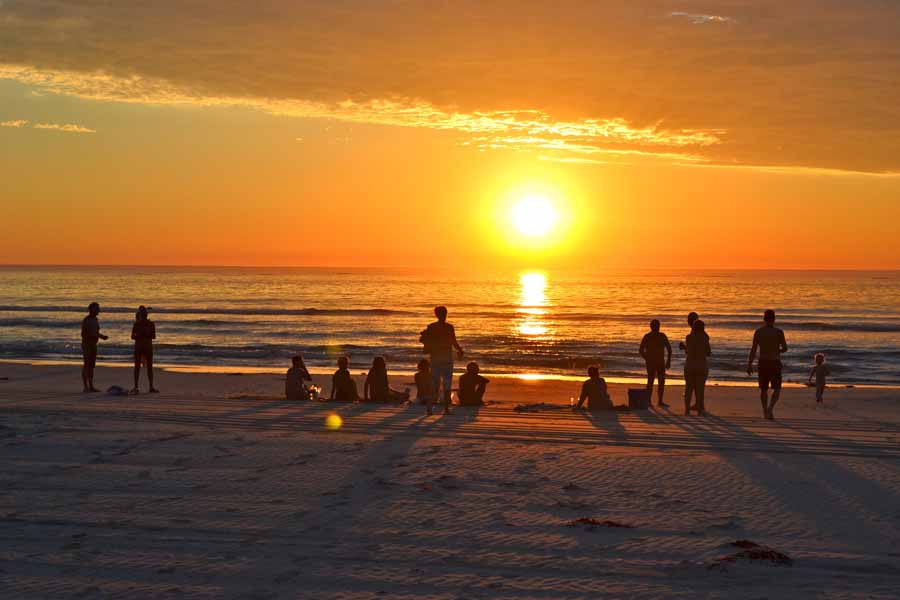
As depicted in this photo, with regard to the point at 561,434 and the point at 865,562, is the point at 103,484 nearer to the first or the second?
the point at 561,434

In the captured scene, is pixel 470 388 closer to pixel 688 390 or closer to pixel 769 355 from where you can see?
pixel 688 390

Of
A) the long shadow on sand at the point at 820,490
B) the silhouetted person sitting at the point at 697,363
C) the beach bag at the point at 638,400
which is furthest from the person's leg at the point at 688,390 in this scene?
the long shadow on sand at the point at 820,490

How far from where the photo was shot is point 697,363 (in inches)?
537

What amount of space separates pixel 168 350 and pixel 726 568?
29.8m

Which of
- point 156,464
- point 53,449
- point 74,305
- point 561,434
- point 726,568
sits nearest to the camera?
point 726,568

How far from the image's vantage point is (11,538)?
Result: 602cm

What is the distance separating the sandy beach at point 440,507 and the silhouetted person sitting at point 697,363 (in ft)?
5.03

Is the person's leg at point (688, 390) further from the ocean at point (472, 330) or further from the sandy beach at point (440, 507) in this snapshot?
the ocean at point (472, 330)

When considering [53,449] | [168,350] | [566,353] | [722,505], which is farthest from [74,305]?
[722,505]

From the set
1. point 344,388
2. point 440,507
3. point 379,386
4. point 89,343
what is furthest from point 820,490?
point 89,343

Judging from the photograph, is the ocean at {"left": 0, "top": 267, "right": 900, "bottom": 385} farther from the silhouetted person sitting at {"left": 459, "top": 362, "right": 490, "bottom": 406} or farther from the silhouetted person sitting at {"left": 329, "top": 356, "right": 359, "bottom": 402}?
A: the silhouetted person sitting at {"left": 329, "top": 356, "right": 359, "bottom": 402}

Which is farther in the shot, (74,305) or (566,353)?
(74,305)

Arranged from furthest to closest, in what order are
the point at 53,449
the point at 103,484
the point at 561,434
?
the point at 561,434 → the point at 53,449 → the point at 103,484

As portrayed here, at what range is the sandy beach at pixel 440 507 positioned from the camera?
5.33 meters
